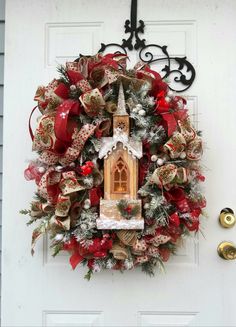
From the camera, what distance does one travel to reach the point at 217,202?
4.96 ft

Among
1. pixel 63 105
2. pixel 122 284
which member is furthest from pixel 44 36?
pixel 122 284

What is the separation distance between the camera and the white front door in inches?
59.4

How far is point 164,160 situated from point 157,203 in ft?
0.52

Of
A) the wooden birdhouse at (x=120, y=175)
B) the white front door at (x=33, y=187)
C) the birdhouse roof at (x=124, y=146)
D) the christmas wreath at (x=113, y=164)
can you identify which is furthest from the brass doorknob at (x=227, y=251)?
the birdhouse roof at (x=124, y=146)

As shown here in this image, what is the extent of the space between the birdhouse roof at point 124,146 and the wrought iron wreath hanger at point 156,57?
1.17 ft

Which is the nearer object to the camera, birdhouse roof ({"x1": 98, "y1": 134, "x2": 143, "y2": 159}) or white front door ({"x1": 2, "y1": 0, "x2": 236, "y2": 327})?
birdhouse roof ({"x1": 98, "y1": 134, "x2": 143, "y2": 159})

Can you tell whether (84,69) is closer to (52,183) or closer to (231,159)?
(52,183)

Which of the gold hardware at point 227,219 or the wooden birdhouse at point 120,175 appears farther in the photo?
the gold hardware at point 227,219

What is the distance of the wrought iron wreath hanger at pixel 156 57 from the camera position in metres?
1.52

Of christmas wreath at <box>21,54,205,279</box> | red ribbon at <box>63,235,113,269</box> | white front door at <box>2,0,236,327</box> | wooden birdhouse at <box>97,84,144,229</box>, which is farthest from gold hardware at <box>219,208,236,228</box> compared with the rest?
red ribbon at <box>63,235,113,269</box>

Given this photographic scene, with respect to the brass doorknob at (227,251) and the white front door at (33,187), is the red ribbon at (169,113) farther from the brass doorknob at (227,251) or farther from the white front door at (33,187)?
the brass doorknob at (227,251)

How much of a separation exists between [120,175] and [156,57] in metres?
0.55

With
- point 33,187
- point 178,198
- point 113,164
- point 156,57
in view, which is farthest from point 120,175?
point 156,57

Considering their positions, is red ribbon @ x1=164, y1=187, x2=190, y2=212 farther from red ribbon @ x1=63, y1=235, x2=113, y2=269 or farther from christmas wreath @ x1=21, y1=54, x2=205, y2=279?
red ribbon @ x1=63, y1=235, x2=113, y2=269
